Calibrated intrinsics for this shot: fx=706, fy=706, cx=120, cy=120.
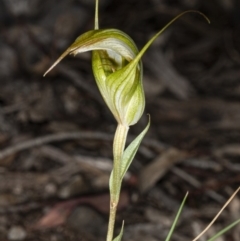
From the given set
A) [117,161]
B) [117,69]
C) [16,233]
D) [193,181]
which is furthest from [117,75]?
[193,181]

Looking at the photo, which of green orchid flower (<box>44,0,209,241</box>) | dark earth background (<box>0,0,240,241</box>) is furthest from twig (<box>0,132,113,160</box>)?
green orchid flower (<box>44,0,209,241</box>)

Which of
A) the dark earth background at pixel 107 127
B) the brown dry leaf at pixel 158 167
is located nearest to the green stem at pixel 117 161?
the dark earth background at pixel 107 127

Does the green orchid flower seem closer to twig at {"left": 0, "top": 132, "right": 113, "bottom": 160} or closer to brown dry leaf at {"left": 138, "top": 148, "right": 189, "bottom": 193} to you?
brown dry leaf at {"left": 138, "top": 148, "right": 189, "bottom": 193}

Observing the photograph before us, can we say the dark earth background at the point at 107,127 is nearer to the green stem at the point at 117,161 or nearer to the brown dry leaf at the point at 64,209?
the brown dry leaf at the point at 64,209

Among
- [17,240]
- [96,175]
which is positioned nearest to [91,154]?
[96,175]

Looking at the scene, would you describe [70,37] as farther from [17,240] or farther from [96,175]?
[17,240]

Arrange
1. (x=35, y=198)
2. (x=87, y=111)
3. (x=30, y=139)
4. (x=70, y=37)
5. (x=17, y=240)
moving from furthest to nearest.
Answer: (x=70, y=37)
(x=87, y=111)
(x=30, y=139)
(x=35, y=198)
(x=17, y=240)

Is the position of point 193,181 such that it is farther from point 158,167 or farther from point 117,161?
point 117,161
